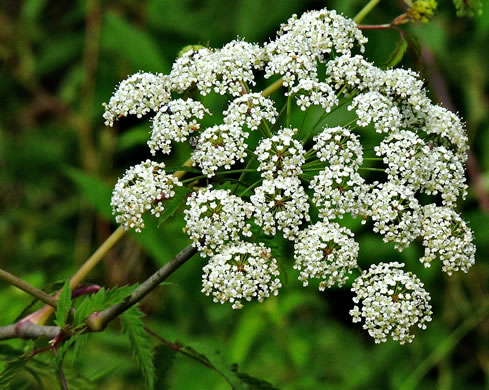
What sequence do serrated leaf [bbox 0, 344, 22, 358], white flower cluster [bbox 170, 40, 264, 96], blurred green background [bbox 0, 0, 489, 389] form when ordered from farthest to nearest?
blurred green background [bbox 0, 0, 489, 389]
serrated leaf [bbox 0, 344, 22, 358]
white flower cluster [bbox 170, 40, 264, 96]

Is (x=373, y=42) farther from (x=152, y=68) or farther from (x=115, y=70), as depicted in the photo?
(x=115, y=70)

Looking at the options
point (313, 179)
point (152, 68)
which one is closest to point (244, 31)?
point (152, 68)

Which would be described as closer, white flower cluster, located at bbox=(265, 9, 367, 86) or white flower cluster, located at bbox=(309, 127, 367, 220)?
white flower cluster, located at bbox=(309, 127, 367, 220)

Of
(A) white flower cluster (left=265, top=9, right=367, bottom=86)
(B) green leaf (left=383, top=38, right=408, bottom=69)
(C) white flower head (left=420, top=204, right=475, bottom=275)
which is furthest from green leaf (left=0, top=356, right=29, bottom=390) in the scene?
(B) green leaf (left=383, top=38, right=408, bottom=69)

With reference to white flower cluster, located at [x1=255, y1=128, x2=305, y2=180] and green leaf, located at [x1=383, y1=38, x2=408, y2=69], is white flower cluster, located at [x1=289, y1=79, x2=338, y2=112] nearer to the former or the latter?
white flower cluster, located at [x1=255, y1=128, x2=305, y2=180]

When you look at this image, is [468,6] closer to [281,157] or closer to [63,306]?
[281,157]

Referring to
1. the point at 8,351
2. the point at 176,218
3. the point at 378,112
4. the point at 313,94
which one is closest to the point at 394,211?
the point at 378,112
